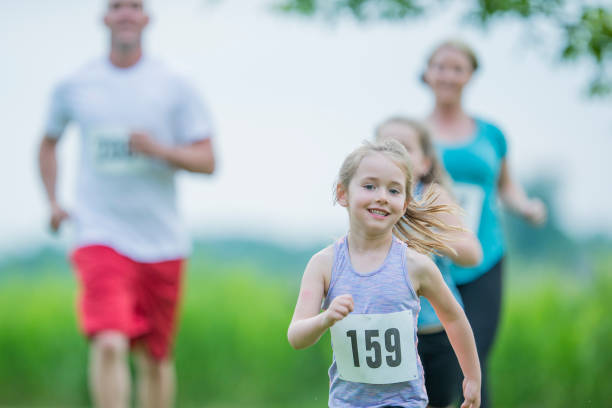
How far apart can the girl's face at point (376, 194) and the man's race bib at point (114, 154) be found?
2476 millimetres

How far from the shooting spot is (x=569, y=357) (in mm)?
6602

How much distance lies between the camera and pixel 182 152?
4.52 m

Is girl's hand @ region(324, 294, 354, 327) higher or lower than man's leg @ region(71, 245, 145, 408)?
higher

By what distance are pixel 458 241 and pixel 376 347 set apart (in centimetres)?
75

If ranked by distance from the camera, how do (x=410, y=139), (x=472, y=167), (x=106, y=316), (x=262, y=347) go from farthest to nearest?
(x=262, y=347)
(x=106, y=316)
(x=472, y=167)
(x=410, y=139)

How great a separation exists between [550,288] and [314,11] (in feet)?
10.3

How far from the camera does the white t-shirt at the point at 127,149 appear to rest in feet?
14.9

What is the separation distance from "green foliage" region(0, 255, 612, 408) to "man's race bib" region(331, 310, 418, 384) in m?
4.58

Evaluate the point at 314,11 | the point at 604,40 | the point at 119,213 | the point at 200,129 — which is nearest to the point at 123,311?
the point at 119,213

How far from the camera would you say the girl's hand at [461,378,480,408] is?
7.68 feet

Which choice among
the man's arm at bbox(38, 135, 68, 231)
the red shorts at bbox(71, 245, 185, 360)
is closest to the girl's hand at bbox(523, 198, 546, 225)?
the red shorts at bbox(71, 245, 185, 360)

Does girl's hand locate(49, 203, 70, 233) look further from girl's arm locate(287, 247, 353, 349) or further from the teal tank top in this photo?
girl's arm locate(287, 247, 353, 349)

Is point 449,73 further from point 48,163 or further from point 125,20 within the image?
point 48,163

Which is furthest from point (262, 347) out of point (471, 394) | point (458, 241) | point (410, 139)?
point (471, 394)
